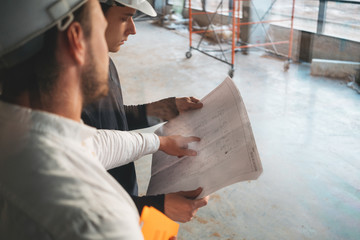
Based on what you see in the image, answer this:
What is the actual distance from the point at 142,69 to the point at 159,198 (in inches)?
202

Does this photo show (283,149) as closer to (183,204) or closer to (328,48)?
(183,204)

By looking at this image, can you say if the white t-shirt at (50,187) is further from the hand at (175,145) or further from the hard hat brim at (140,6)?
the hard hat brim at (140,6)

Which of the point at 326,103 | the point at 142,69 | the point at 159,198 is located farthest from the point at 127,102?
the point at 159,198

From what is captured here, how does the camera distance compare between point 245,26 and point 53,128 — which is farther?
point 245,26

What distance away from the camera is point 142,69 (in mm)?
6074

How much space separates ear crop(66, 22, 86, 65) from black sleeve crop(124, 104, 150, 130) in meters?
0.93

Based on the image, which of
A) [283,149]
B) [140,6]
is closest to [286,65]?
[283,149]

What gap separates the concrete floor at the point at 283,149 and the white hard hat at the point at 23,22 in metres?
1.90

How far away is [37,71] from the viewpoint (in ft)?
2.02

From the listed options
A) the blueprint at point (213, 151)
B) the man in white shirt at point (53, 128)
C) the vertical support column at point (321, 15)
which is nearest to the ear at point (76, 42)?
the man in white shirt at point (53, 128)

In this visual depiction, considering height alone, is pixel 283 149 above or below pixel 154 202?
below

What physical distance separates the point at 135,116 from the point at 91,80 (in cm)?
91

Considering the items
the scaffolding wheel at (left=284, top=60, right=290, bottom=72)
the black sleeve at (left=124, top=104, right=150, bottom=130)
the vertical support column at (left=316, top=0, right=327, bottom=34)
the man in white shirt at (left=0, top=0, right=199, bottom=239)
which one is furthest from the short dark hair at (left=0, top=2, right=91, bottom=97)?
the vertical support column at (left=316, top=0, right=327, bottom=34)

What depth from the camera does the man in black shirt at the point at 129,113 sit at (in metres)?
1.09
